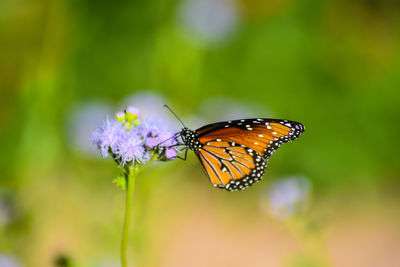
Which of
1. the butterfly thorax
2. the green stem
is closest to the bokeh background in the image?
the green stem

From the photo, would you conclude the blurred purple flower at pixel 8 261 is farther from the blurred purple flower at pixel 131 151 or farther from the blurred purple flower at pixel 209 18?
the blurred purple flower at pixel 209 18

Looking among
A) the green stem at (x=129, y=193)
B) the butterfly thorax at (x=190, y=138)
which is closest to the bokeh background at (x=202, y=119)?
the green stem at (x=129, y=193)

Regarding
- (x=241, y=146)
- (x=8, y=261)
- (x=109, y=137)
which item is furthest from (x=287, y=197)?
(x=8, y=261)

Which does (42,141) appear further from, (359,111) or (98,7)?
(359,111)

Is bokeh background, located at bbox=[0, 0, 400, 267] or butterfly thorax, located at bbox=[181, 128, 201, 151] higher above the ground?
bokeh background, located at bbox=[0, 0, 400, 267]

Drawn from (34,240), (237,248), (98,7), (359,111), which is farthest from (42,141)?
(359,111)

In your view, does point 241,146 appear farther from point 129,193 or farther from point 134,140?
point 129,193

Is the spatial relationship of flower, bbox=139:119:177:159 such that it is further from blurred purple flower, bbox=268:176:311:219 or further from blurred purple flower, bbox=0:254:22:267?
blurred purple flower, bbox=268:176:311:219
